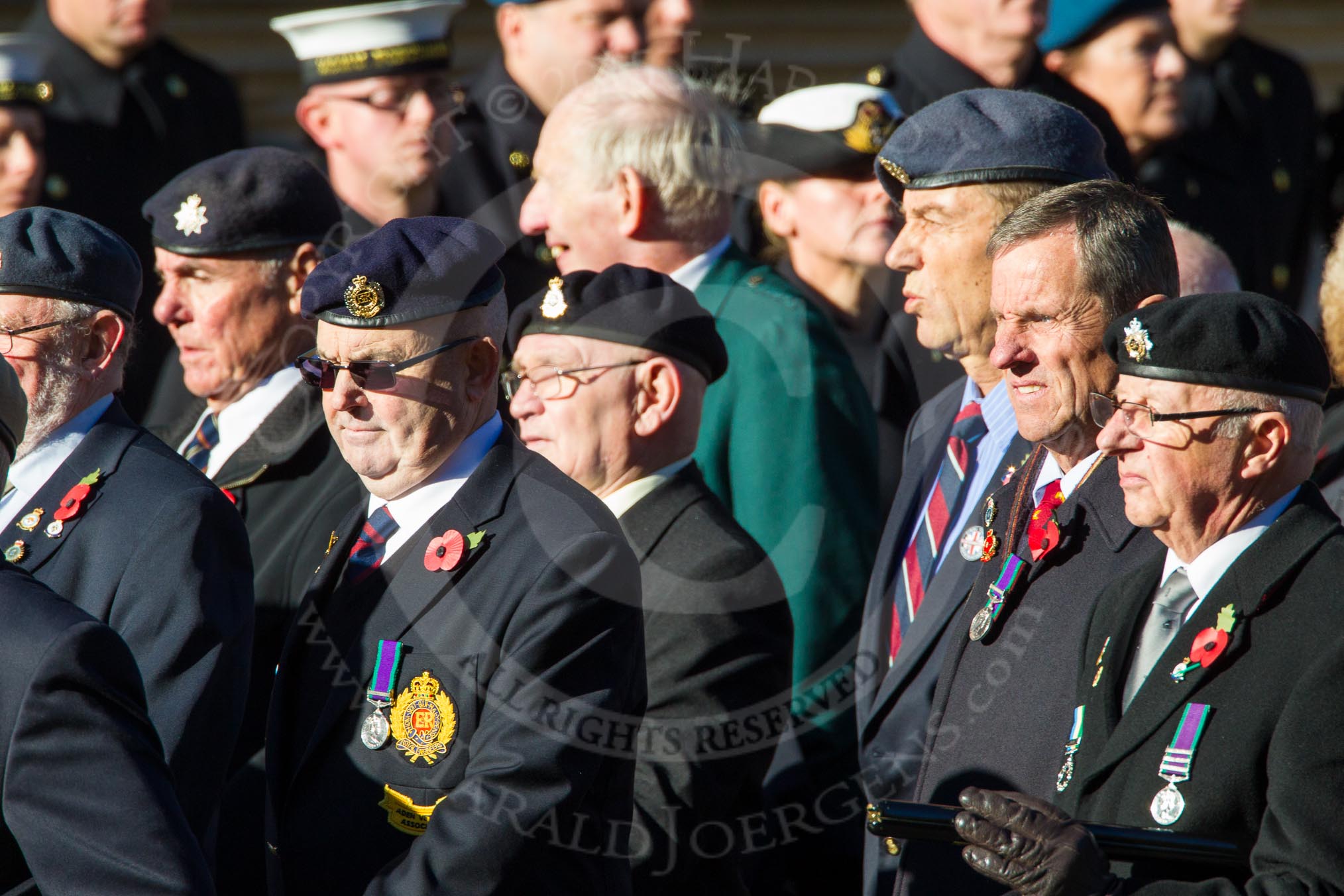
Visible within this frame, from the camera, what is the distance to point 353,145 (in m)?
5.80

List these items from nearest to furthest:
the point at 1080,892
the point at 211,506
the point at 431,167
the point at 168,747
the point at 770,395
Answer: the point at 1080,892
the point at 168,747
the point at 211,506
the point at 770,395
the point at 431,167

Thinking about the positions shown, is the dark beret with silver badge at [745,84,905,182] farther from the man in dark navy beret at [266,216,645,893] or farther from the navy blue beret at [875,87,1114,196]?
the man in dark navy beret at [266,216,645,893]

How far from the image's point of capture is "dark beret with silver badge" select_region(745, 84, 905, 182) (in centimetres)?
519

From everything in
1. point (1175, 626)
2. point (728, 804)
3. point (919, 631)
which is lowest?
point (728, 804)

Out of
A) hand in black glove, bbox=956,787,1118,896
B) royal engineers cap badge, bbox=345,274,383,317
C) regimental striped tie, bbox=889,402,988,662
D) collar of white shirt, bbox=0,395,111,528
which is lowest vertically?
regimental striped tie, bbox=889,402,988,662

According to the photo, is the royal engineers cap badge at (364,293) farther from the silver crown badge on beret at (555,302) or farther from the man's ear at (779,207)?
the man's ear at (779,207)

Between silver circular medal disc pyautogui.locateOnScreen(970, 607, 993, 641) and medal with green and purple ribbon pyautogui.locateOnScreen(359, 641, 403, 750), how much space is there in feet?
3.41

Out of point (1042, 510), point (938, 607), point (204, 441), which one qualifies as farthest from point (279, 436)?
point (1042, 510)

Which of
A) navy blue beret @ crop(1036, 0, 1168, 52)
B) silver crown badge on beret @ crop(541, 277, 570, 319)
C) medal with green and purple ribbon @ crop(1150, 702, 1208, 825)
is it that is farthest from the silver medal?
navy blue beret @ crop(1036, 0, 1168, 52)

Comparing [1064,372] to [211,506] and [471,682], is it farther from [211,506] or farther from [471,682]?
[211,506]

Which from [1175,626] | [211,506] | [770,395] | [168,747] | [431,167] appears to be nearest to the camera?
[1175,626]

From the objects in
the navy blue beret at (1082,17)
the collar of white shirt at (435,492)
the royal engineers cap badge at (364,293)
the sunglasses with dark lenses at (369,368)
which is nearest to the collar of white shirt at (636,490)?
the collar of white shirt at (435,492)

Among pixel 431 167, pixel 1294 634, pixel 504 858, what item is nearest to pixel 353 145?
pixel 431 167

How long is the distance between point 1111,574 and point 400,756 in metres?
1.28
